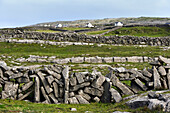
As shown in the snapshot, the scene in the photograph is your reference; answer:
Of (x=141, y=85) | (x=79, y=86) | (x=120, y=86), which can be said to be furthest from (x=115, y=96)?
(x=79, y=86)

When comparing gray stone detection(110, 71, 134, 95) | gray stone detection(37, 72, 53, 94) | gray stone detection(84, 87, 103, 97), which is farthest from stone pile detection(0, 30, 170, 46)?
gray stone detection(110, 71, 134, 95)

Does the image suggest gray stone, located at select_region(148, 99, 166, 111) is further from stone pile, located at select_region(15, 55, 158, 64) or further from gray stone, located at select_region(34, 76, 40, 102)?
stone pile, located at select_region(15, 55, 158, 64)

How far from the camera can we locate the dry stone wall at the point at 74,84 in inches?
631

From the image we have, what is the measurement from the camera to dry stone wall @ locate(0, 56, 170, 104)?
1603 centimetres

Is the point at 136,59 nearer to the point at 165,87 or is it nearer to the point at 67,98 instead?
the point at 165,87

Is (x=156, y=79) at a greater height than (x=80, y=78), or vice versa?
(x=80, y=78)

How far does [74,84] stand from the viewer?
52.9 ft

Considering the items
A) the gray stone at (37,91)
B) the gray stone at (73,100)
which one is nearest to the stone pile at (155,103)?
the gray stone at (73,100)

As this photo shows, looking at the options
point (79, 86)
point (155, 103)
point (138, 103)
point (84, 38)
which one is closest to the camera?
point (155, 103)

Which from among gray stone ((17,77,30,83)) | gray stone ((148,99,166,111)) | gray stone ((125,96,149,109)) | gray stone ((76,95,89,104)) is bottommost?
gray stone ((76,95,89,104))

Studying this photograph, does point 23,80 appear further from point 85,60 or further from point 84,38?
point 84,38

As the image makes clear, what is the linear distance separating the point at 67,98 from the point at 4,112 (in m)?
5.78

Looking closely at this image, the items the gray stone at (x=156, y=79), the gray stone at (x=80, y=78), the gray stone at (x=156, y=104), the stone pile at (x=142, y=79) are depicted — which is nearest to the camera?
the gray stone at (x=156, y=104)

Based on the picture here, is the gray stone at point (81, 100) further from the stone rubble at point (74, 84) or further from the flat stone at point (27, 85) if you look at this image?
the flat stone at point (27, 85)
